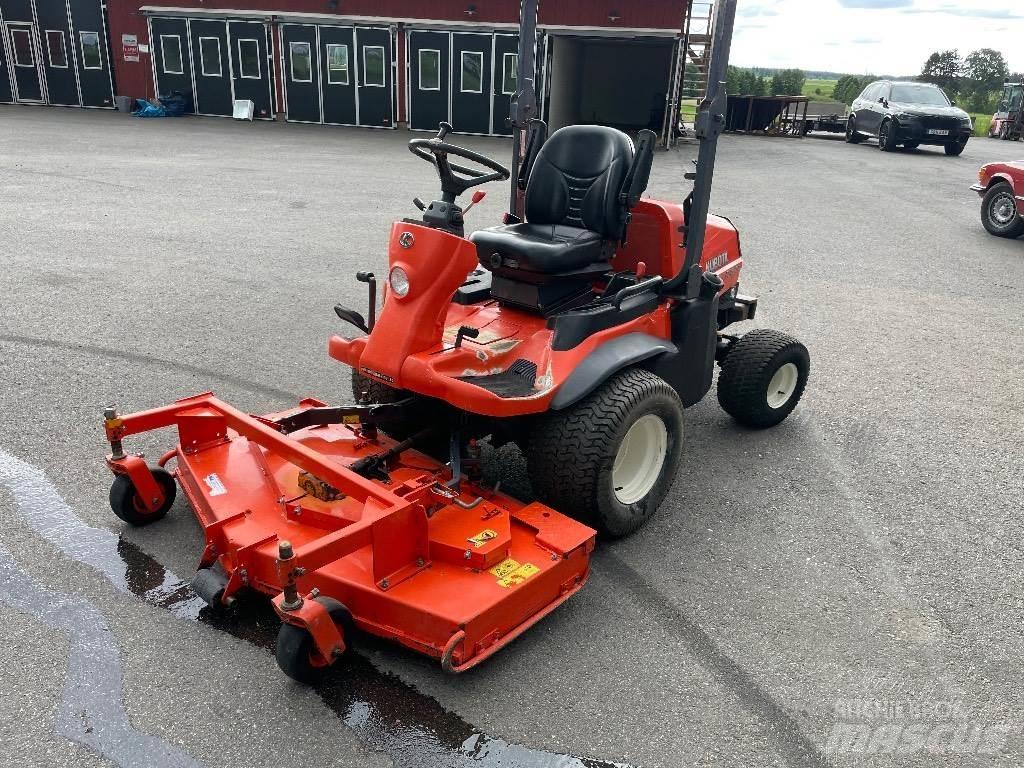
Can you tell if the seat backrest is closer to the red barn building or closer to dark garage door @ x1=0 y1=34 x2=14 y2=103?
the red barn building

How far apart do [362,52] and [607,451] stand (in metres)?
18.8

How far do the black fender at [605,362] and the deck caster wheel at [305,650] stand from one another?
115cm

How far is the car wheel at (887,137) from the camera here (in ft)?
63.4

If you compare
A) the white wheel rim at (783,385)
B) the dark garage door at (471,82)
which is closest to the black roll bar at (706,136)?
the white wheel rim at (783,385)

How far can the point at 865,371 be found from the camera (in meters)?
5.62

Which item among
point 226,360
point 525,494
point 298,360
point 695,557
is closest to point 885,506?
point 695,557

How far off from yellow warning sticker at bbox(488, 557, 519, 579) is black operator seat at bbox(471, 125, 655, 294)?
1317 mm

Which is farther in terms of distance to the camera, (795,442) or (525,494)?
(795,442)

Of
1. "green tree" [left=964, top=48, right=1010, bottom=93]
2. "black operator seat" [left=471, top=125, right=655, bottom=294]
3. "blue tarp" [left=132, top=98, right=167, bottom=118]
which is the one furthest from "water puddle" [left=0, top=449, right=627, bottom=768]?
"green tree" [left=964, top=48, right=1010, bottom=93]

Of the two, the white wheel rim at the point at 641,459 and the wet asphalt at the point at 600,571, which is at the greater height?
the white wheel rim at the point at 641,459

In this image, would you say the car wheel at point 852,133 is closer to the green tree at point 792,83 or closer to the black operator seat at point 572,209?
the green tree at point 792,83

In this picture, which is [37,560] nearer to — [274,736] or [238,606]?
[238,606]

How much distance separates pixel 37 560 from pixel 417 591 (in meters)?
1.65

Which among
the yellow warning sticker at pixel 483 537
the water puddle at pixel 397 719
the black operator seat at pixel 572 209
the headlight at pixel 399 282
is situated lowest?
the water puddle at pixel 397 719
